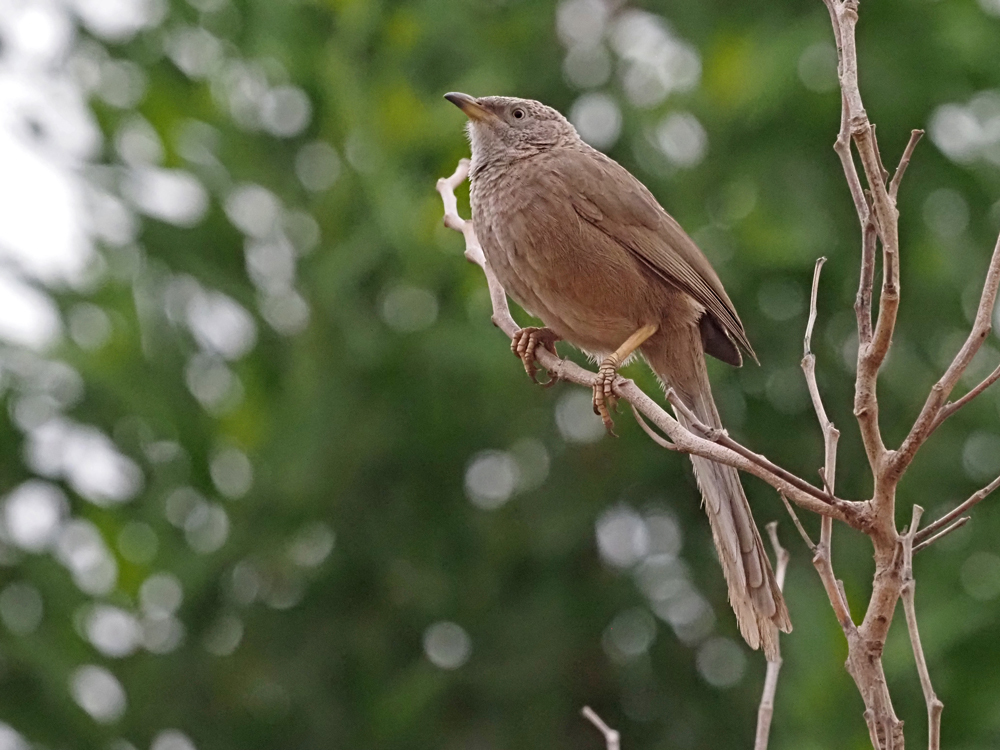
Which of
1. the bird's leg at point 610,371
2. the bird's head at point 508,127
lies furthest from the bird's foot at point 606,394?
the bird's head at point 508,127

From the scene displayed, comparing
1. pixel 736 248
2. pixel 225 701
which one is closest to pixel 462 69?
pixel 736 248

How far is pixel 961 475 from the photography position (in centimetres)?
566

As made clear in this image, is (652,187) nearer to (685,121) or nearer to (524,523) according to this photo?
(685,121)

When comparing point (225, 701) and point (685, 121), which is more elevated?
point (685, 121)

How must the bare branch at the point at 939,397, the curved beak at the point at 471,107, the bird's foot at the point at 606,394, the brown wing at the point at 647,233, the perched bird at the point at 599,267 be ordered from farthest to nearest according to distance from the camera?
the curved beak at the point at 471,107, the brown wing at the point at 647,233, the perched bird at the point at 599,267, the bird's foot at the point at 606,394, the bare branch at the point at 939,397

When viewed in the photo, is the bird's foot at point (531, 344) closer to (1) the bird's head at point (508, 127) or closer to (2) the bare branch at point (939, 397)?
(1) the bird's head at point (508, 127)

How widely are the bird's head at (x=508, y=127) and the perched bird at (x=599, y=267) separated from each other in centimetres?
2

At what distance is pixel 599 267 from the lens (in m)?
4.19

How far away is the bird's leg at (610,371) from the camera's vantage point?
3832 mm

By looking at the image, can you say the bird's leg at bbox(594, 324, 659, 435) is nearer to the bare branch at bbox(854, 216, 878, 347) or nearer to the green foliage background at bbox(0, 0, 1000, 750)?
the green foliage background at bbox(0, 0, 1000, 750)

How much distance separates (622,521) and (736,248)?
1405 mm

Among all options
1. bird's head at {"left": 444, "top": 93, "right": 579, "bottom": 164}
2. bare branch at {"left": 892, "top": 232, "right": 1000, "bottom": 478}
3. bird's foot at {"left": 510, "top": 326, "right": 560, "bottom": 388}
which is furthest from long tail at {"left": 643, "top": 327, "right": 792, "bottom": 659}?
bare branch at {"left": 892, "top": 232, "right": 1000, "bottom": 478}

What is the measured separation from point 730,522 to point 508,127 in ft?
5.93

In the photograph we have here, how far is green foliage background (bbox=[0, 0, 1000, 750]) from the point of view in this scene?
5516 millimetres
